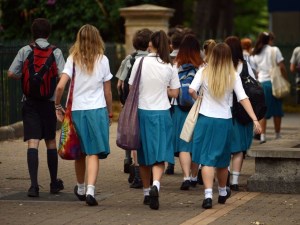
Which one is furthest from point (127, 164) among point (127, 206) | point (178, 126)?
point (127, 206)

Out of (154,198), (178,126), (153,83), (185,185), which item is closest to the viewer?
(154,198)

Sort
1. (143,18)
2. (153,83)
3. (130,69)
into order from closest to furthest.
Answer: (153,83) → (130,69) → (143,18)

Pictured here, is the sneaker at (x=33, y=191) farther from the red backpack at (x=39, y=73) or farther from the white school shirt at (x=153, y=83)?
the white school shirt at (x=153, y=83)

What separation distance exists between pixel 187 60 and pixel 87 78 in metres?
1.84

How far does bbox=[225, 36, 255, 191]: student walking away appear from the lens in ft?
41.9

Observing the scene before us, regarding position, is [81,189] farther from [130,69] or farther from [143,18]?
[143,18]

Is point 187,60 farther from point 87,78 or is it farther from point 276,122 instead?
point 276,122

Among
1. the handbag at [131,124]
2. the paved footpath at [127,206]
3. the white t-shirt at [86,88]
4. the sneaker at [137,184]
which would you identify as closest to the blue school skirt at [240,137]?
the paved footpath at [127,206]

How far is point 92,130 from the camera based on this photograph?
11336 millimetres

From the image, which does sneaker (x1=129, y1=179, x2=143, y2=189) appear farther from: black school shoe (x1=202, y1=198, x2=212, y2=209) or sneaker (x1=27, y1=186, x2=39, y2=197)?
black school shoe (x1=202, y1=198, x2=212, y2=209)

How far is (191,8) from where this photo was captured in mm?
49156

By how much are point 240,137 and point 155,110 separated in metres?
1.72

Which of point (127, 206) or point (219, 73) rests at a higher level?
point (219, 73)

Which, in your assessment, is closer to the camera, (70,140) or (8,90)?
(70,140)
